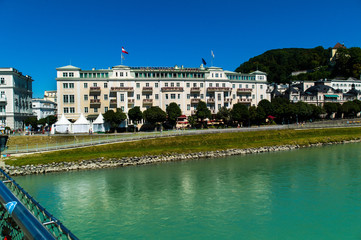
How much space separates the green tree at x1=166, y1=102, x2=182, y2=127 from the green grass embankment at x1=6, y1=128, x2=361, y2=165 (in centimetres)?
1612

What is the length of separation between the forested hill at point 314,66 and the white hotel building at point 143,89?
2168 inches

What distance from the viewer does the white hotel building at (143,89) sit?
6962 cm

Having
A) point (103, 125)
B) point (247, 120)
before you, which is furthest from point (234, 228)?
point (247, 120)

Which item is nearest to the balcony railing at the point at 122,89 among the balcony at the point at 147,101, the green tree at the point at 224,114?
the balcony at the point at 147,101

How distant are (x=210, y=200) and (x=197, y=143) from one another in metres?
27.6

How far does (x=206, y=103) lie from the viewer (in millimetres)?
76188

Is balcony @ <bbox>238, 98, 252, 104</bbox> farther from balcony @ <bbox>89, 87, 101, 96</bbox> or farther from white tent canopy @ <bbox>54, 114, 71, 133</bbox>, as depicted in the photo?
white tent canopy @ <bbox>54, 114, 71, 133</bbox>

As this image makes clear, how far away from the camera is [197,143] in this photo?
50.4 metres

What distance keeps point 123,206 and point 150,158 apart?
19364 mm

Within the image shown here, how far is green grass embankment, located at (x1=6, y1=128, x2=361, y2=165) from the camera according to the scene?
3925 cm

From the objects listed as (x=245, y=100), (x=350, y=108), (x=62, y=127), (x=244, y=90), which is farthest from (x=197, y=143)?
(x=350, y=108)

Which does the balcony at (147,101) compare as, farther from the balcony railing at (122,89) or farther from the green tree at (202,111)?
the green tree at (202,111)

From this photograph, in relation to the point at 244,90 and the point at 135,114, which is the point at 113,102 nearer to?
the point at 135,114

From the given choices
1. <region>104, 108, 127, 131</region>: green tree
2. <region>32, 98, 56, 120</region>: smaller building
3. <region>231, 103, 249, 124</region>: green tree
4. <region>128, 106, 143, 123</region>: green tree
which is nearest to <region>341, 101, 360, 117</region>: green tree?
<region>231, 103, 249, 124</region>: green tree
